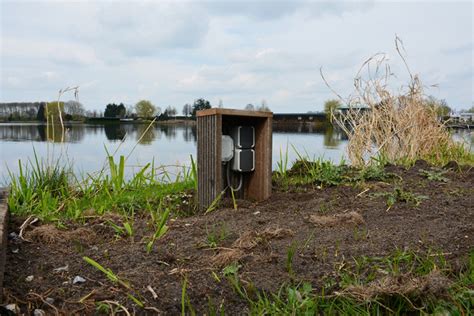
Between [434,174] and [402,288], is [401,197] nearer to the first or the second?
[434,174]

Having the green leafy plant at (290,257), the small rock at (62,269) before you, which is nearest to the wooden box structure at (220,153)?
the green leafy plant at (290,257)

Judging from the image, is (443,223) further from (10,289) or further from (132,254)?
(10,289)

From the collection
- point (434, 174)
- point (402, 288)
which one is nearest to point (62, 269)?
point (402, 288)

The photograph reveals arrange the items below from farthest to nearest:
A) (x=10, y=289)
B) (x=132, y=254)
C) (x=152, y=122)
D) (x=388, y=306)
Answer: (x=152, y=122), (x=132, y=254), (x=10, y=289), (x=388, y=306)

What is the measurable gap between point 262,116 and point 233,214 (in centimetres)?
87

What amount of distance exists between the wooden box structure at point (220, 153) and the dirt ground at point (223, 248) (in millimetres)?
215

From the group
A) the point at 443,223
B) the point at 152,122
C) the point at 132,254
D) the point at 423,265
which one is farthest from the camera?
the point at 152,122

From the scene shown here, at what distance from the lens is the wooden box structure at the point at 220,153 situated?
3.09m

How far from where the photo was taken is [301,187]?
3779 mm

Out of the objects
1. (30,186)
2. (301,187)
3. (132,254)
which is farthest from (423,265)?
(30,186)

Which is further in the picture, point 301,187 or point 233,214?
point 301,187

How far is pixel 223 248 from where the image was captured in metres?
2.05

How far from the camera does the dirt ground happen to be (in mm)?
1680

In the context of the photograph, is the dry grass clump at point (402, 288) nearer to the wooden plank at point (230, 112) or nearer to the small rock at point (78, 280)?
the small rock at point (78, 280)
